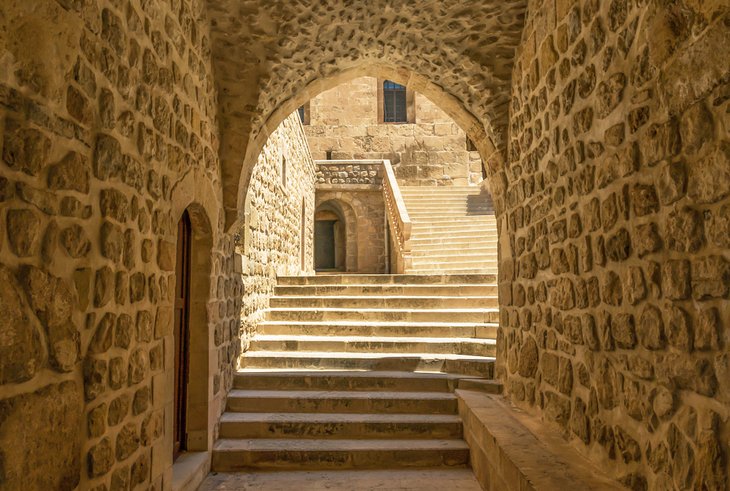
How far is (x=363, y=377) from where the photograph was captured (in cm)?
496

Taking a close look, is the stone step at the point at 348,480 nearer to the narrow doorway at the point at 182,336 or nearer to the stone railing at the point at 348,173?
the narrow doorway at the point at 182,336

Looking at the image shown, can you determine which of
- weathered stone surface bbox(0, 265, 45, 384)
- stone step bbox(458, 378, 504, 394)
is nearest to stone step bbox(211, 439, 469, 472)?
stone step bbox(458, 378, 504, 394)

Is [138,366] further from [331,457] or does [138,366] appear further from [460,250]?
[460,250]

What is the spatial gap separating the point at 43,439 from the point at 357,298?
512 centimetres

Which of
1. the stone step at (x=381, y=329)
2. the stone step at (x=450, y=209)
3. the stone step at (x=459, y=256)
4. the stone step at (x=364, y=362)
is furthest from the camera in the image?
the stone step at (x=450, y=209)

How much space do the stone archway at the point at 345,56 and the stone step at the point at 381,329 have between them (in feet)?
6.69

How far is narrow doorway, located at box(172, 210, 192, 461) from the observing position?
384 centimetres

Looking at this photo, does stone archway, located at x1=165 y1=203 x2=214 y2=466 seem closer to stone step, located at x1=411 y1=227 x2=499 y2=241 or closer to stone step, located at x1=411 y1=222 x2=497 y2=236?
stone step, located at x1=411 y1=227 x2=499 y2=241

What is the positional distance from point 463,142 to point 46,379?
1644cm

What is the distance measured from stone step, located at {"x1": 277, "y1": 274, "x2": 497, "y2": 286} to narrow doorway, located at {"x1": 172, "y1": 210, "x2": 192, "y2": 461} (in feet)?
11.4

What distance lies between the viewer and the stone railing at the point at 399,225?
970 centimetres

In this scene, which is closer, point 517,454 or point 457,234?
point 517,454

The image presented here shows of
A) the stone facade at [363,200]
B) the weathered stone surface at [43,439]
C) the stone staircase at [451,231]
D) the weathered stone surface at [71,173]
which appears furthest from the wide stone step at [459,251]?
the weathered stone surface at [43,439]

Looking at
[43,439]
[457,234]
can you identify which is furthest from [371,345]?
[457,234]
